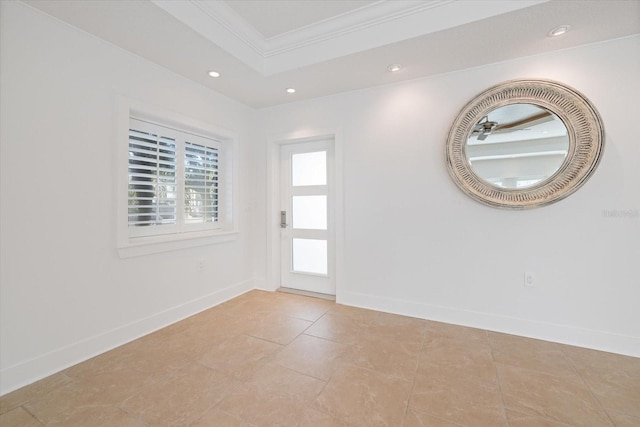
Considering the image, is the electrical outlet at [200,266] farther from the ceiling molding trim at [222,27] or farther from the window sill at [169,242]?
the ceiling molding trim at [222,27]

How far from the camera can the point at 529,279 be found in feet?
7.90

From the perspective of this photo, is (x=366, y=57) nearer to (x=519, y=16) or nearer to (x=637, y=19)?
(x=519, y=16)

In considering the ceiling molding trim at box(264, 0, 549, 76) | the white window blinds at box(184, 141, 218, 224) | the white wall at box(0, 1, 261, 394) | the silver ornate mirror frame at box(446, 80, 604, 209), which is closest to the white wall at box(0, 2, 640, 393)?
the white wall at box(0, 1, 261, 394)

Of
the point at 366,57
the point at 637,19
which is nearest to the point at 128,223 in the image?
the point at 366,57

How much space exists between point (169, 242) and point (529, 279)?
335 centimetres

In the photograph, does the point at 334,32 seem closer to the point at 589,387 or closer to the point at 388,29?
the point at 388,29

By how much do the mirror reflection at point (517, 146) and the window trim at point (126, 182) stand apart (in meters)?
2.67

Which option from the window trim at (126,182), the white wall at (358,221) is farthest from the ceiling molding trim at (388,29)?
the window trim at (126,182)

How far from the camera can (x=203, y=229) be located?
3.16m

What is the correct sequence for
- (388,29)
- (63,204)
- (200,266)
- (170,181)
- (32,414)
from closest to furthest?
(32,414) < (63,204) < (388,29) < (170,181) < (200,266)

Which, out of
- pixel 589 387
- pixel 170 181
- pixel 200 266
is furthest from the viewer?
pixel 200 266

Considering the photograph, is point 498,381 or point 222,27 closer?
point 498,381

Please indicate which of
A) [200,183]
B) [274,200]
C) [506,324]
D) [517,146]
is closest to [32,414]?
[200,183]

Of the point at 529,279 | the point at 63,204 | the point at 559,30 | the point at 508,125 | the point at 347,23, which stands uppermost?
the point at 347,23
